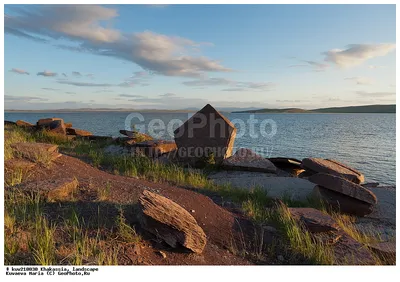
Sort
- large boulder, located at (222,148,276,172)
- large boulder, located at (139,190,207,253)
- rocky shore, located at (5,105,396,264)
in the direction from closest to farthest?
large boulder, located at (139,190,207,253)
rocky shore, located at (5,105,396,264)
large boulder, located at (222,148,276,172)

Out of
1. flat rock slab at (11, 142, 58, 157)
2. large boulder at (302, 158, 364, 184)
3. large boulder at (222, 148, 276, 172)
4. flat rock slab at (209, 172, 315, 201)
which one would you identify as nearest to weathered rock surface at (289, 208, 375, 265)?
flat rock slab at (209, 172, 315, 201)

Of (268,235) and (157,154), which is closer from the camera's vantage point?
(268,235)

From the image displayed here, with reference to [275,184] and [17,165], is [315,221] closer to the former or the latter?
[275,184]

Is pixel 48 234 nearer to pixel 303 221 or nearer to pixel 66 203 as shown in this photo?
pixel 66 203

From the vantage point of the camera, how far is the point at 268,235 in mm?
5020

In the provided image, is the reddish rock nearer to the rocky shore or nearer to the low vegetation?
the rocky shore

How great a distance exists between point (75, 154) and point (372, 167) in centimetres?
1470

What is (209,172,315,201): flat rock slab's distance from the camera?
8.30 metres

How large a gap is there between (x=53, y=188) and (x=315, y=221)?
412cm

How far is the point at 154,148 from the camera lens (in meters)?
12.9

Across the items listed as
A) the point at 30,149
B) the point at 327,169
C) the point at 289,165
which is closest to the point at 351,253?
the point at 327,169

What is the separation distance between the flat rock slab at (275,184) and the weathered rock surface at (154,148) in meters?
2.93

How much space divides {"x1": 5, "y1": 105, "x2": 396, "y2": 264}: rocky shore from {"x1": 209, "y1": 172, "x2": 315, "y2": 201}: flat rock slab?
26 millimetres
